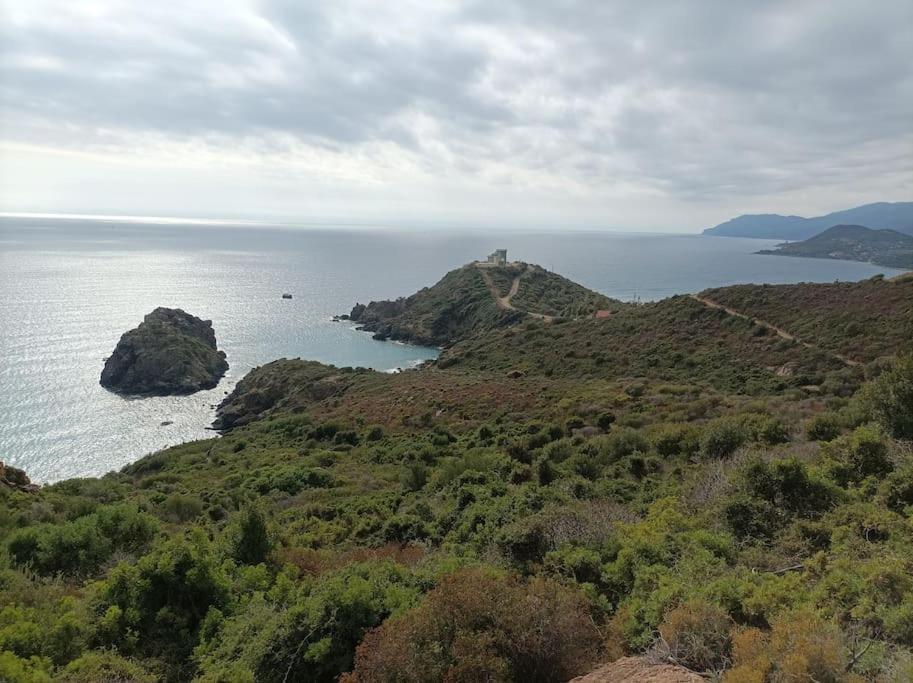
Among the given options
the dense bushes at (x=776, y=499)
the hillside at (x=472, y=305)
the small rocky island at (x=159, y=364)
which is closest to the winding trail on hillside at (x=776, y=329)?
the hillside at (x=472, y=305)

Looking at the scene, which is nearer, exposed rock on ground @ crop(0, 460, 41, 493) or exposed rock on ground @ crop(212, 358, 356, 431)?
exposed rock on ground @ crop(0, 460, 41, 493)

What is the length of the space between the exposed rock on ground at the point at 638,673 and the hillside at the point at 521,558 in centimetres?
4

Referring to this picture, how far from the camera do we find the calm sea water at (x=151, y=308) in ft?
158

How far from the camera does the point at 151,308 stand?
9562 cm

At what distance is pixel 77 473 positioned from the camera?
134ft

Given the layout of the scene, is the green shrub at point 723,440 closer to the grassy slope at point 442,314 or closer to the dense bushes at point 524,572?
the dense bushes at point 524,572

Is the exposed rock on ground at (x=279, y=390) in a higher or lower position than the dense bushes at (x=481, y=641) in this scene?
lower

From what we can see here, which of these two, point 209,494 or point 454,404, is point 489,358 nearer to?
point 454,404

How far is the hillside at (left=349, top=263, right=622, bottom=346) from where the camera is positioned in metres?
82.9

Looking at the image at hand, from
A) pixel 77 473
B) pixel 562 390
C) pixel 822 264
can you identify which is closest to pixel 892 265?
pixel 822 264

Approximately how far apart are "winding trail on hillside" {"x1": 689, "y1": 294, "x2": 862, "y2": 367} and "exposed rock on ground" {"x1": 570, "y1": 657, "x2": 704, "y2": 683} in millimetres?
32658

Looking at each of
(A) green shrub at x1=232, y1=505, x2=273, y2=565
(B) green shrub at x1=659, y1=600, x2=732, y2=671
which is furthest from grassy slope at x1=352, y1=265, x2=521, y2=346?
(B) green shrub at x1=659, y1=600, x2=732, y2=671

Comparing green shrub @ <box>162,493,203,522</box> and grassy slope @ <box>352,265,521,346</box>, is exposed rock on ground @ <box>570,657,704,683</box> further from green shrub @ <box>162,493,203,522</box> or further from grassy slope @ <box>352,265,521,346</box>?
grassy slope @ <box>352,265,521,346</box>

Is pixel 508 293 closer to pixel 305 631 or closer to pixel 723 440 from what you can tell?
pixel 723 440
